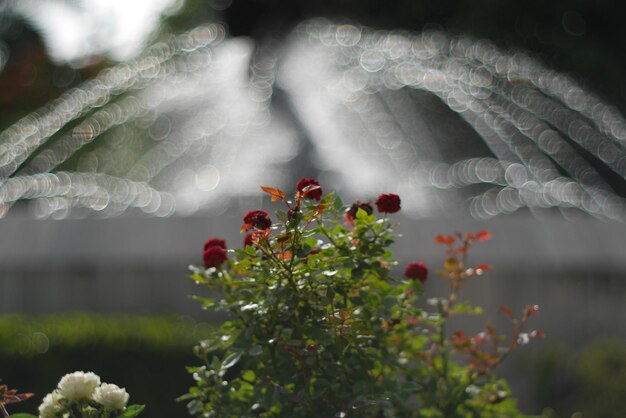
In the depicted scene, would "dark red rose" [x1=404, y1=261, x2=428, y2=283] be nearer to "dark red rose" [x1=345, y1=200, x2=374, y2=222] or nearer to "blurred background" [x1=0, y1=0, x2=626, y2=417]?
"dark red rose" [x1=345, y1=200, x2=374, y2=222]

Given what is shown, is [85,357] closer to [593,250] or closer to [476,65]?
[593,250]

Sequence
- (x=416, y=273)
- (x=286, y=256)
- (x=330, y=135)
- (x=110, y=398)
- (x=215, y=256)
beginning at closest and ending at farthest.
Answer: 1. (x=110, y=398)
2. (x=286, y=256)
3. (x=215, y=256)
4. (x=416, y=273)
5. (x=330, y=135)

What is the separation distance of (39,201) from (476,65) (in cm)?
502

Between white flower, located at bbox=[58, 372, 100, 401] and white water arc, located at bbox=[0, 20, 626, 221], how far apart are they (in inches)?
171

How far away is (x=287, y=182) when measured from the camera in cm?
737

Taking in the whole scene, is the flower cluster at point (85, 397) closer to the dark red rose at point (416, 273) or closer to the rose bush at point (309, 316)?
the rose bush at point (309, 316)

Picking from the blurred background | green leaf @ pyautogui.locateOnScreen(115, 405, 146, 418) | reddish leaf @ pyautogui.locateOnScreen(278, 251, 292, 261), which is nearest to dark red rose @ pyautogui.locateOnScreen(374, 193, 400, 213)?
reddish leaf @ pyautogui.locateOnScreen(278, 251, 292, 261)

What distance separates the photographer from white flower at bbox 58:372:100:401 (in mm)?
2680

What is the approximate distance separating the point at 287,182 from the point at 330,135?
3.51 ft

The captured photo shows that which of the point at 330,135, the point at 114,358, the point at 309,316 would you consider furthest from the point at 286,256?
the point at 330,135

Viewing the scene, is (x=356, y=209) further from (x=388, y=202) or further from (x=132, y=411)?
(x=132, y=411)

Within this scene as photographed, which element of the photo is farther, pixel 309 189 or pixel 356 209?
pixel 356 209

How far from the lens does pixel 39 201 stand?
302 inches

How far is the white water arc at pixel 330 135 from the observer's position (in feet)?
24.7
